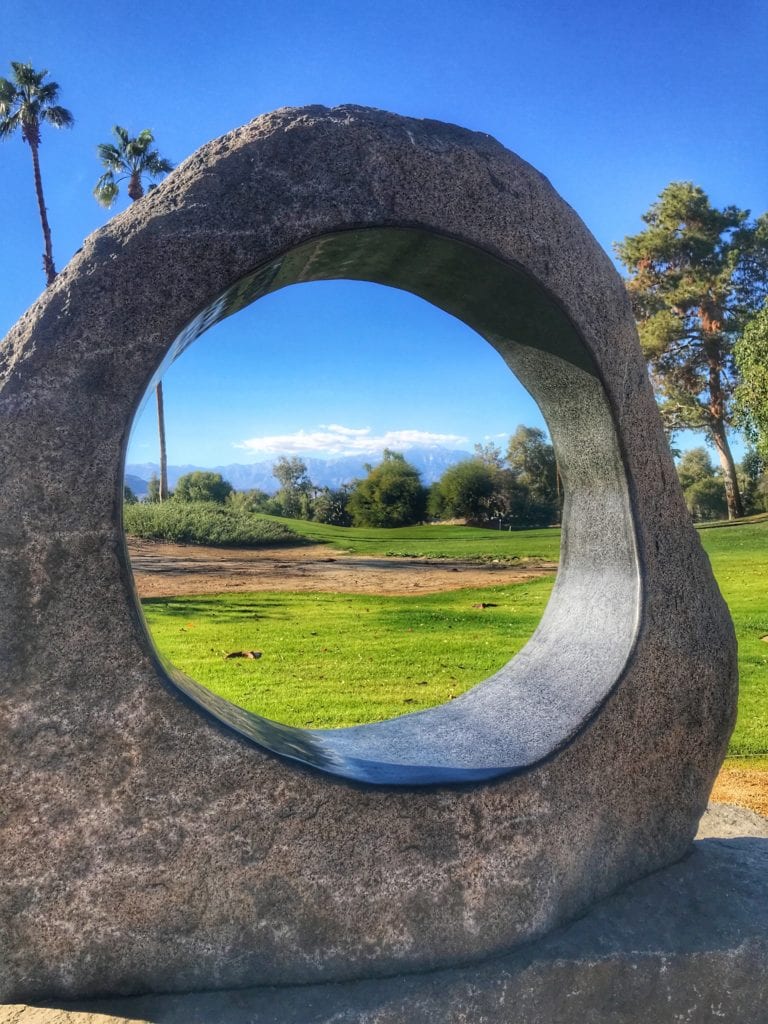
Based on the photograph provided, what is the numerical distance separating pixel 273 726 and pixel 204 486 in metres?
22.9

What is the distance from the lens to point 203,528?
675 inches

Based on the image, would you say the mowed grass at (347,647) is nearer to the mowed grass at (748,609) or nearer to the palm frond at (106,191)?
the mowed grass at (748,609)

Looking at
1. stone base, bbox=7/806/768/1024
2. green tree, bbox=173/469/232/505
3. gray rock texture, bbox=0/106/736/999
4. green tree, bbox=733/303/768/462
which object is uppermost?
green tree, bbox=733/303/768/462

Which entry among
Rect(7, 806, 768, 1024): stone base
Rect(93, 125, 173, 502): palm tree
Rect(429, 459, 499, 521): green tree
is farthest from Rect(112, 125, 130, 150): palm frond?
Rect(7, 806, 768, 1024): stone base

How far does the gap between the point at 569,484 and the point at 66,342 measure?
2.43 meters

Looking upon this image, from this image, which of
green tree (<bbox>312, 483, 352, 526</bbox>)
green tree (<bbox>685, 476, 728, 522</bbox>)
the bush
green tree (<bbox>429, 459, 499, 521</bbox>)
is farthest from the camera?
green tree (<bbox>685, 476, 728, 522</bbox>)

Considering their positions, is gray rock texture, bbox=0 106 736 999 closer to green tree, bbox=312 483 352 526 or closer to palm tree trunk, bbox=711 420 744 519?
green tree, bbox=312 483 352 526

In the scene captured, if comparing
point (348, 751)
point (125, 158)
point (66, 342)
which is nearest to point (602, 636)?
point (348, 751)

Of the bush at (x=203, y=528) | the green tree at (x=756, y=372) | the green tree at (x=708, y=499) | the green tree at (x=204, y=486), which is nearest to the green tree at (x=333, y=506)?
the bush at (x=203, y=528)

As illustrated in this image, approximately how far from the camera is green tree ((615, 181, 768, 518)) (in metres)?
25.6

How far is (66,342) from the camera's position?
2.67 metres

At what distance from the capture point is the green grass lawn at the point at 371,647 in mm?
8117

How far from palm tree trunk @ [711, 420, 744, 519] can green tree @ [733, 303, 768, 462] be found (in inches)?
350

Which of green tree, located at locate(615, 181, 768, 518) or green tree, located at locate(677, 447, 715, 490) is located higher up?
green tree, located at locate(615, 181, 768, 518)
